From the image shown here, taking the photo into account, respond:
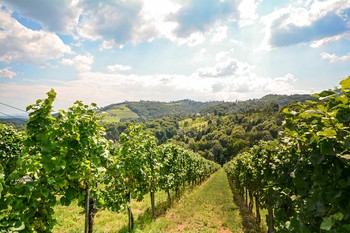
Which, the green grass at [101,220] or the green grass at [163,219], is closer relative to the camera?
the green grass at [101,220]

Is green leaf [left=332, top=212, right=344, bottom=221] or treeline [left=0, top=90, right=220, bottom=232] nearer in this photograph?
green leaf [left=332, top=212, right=344, bottom=221]

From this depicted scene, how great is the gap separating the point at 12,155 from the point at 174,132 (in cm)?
17033

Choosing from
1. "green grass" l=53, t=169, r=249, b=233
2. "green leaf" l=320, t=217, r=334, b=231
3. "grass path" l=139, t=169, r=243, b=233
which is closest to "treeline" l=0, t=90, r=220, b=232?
"green leaf" l=320, t=217, r=334, b=231

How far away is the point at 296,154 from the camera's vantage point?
4.55m

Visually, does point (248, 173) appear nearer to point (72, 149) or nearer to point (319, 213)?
point (72, 149)

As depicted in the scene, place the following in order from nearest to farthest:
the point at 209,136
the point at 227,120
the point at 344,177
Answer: the point at 344,177
the point at 209,136
the point at 227,120

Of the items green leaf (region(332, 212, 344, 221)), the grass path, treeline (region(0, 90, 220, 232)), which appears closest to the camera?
green leaf (region(332, 212, 344, 221))

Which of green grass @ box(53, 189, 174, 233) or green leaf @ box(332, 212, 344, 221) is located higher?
green leaf @ box(332, 212, 344, 221)

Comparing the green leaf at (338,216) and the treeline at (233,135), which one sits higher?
the green leaf at (338,216)

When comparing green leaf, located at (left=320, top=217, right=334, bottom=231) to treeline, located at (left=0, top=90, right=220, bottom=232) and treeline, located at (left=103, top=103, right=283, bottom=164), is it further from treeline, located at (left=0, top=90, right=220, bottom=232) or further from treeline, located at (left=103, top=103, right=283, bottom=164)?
treeline, located at (left=103, top=103, right=283, bottom=164)

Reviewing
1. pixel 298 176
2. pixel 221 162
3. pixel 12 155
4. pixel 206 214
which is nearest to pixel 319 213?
pixel 298 176

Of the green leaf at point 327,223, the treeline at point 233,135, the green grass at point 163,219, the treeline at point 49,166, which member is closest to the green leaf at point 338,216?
the green leaf at point 327,223

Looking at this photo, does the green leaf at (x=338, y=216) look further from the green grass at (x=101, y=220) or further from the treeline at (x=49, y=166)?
the green grass at (x=101, y=220)

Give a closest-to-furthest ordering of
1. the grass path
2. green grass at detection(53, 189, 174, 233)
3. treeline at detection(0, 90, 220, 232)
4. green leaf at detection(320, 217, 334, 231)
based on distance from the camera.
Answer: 1. green leaf at detection(320, 217, 334, 231)
2. treeline at detection(0, 90, 220, 232)
3. green grass at detection(53, 189, 174, 233)
4. the grass path
